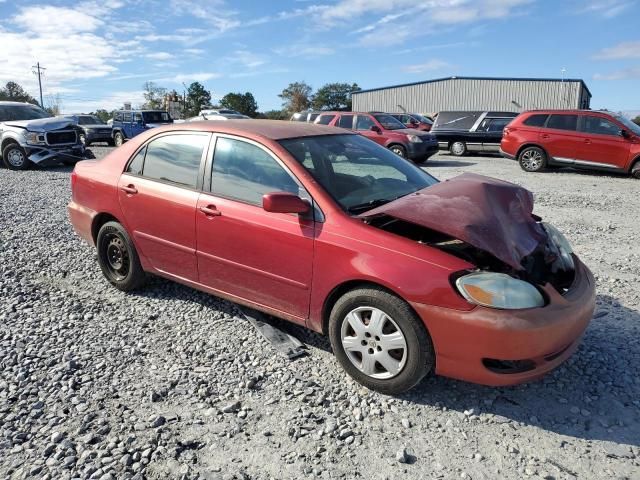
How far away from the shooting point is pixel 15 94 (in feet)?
205

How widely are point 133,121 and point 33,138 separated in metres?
11.0

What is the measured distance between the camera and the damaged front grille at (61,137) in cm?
1309

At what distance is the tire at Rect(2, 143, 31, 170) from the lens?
43.0 ft

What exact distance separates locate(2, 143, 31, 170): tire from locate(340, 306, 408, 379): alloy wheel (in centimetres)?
1299

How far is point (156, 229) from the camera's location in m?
4.12

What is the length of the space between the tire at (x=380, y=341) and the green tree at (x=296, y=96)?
277ft

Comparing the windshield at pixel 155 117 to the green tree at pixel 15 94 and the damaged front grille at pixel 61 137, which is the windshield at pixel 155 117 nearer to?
the damaged front grille at pixel 61 137

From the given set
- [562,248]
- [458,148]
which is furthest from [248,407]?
[458,148]

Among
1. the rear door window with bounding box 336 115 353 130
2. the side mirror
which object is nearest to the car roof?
the side mirror

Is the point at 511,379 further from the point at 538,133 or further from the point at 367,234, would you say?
the point at 538,133

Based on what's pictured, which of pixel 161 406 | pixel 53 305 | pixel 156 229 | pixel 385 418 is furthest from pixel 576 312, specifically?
pixel 53 305

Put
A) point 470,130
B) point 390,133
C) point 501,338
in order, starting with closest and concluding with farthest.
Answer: point 501,338, point 390,133, point 470,130

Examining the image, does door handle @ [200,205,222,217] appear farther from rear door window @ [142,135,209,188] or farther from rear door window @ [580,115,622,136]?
rear door window @ [580,115,622,136]

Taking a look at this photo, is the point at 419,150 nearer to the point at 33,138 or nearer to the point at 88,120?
the point at 33,138
